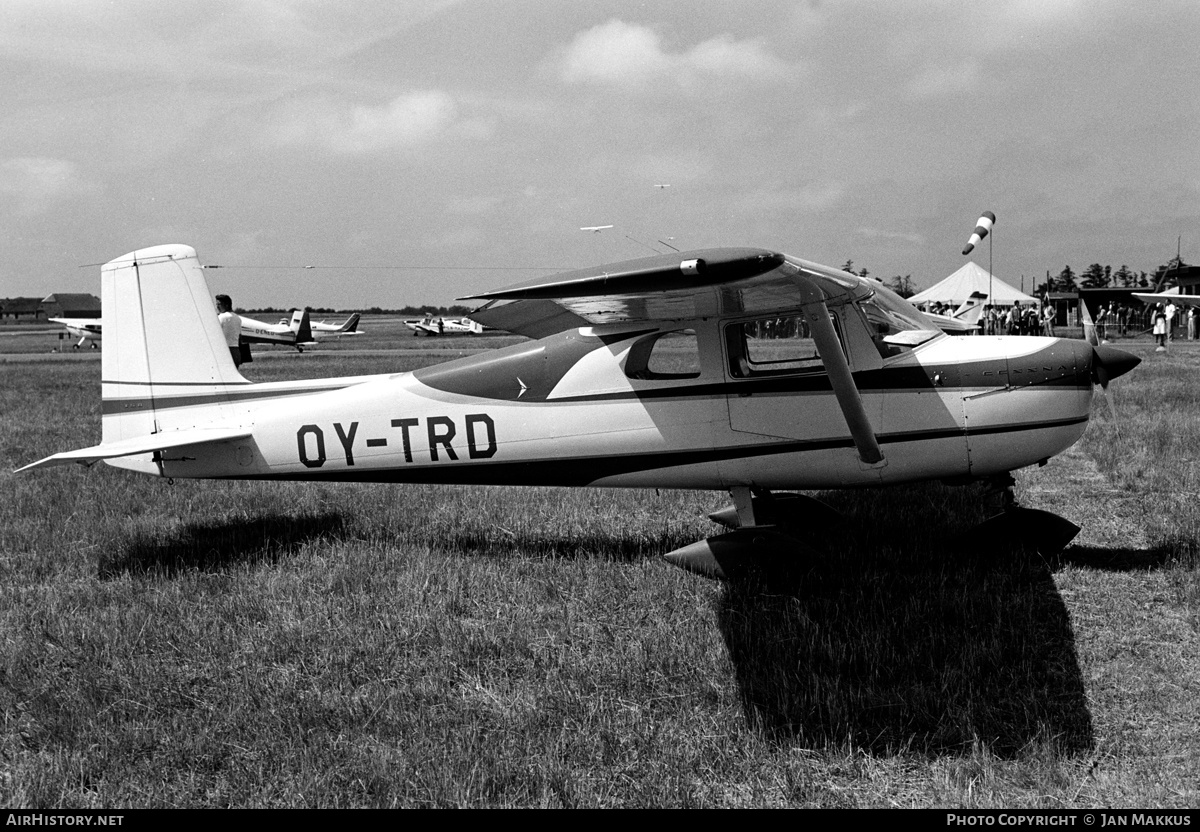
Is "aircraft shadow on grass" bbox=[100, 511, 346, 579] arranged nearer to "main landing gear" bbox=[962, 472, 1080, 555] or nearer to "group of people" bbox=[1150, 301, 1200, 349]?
"main landing gear" bbox=[962, 472, 1080, 555]

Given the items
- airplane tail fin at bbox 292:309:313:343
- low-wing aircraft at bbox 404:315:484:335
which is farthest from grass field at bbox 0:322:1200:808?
low-wing aircraft at bbox 404:315:484:335

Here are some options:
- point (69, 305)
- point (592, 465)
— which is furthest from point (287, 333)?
point (69, 305)

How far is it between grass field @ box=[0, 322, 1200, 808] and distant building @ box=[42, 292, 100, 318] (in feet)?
545

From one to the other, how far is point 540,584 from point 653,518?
225 centimetres

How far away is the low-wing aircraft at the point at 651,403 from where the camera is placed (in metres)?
6.04

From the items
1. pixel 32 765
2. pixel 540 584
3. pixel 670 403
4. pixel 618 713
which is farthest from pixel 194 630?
pixel 670 403

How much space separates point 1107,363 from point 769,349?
2.34 m

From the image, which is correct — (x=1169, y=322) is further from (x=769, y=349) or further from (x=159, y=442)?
(x=159, y=442)

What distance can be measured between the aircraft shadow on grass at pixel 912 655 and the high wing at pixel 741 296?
96 cm

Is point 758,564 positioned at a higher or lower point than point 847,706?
higher

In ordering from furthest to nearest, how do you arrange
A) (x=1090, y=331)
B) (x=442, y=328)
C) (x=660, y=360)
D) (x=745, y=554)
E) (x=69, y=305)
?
(x=69, y=305) < (x=442, y=328) < (x=1090, y=331) < (x=660, y=360) < (x=745, y=554)

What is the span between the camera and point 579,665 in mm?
4770
